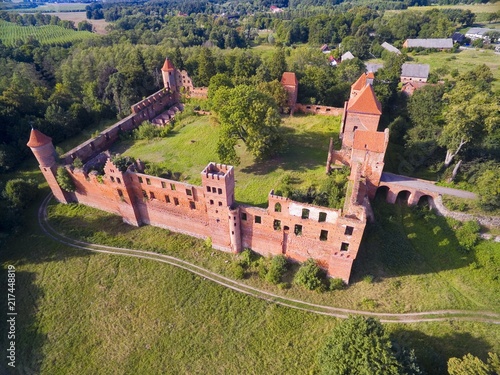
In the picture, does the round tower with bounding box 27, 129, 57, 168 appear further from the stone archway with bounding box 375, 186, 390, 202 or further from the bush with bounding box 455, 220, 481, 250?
the bush with bounding box 455, 220, 481, 250

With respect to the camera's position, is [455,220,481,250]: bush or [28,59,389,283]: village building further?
[455,220,481,250]: bush

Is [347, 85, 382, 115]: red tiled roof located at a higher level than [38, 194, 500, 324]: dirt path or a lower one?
higher

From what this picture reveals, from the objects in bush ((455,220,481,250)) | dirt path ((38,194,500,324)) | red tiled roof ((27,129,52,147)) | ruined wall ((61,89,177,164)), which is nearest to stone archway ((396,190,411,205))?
bush ((455,220,481,250))

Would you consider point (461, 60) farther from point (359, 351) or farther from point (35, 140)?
point (35, 140)

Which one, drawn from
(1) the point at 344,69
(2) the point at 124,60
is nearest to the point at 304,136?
(1) the point at 344,69

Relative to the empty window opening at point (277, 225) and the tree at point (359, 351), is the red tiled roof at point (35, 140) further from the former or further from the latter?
the tree at point (359, 351)

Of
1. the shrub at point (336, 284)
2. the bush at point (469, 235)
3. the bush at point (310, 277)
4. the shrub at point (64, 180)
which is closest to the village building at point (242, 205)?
the shrub at point (64, 180)

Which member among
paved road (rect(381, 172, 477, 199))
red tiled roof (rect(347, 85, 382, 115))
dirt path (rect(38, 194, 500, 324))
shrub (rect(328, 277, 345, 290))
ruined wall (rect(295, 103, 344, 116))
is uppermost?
red tiled roof (rect(347, 85, 382, 115))
